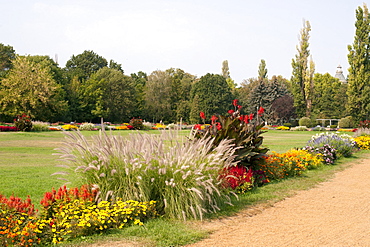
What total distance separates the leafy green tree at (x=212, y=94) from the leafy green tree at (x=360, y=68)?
71.1ft

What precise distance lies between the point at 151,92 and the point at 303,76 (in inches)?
918

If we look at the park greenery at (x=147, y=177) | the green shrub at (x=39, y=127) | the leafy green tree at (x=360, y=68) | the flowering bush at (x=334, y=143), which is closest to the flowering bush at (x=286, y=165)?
the park greenery at (x=147, y=177)

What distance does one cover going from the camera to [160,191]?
202 inches

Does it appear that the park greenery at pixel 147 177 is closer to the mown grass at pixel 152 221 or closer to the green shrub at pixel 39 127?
the mown grass at pixel 152 221

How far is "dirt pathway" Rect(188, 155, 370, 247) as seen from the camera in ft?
14.3

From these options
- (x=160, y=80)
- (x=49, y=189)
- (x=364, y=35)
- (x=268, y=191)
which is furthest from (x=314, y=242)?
(x=160, y=80)

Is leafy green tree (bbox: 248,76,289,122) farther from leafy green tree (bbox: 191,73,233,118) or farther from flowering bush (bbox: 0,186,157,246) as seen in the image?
flowering bush (bbox: 0,186,157,246)

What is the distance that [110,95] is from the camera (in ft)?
168

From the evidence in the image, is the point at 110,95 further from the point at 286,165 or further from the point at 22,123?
the point at 286,165

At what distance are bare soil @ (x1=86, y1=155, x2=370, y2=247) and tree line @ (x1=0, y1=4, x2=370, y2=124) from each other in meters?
26.7

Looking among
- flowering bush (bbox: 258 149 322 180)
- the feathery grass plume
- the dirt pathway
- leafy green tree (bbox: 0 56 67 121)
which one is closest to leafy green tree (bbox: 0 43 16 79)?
leafy green tree (bbox: 0 56 67 121)

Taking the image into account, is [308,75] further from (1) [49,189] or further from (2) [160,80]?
(1) [49,189]

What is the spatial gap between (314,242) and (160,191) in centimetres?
216

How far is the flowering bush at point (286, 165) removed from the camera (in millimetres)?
8924
